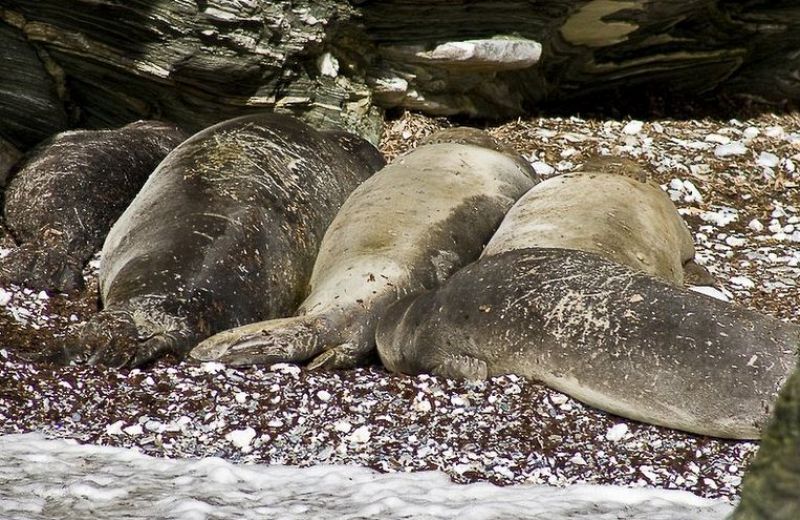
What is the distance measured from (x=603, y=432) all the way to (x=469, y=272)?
44.3 inches

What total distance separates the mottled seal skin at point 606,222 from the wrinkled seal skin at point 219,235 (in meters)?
1.09

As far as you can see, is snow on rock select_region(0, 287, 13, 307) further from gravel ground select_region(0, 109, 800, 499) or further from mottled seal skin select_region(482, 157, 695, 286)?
mottled seal skin select_region(482, 157, 695, 286)

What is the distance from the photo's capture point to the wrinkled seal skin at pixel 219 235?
232 inches

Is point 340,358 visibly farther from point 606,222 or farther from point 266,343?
point 606,222

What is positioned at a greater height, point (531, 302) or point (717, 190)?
point (531, 302)

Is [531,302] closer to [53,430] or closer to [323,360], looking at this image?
[323,360]

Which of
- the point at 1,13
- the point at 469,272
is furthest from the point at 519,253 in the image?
the point at 1,13

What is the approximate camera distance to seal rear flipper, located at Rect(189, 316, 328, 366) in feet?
19.0

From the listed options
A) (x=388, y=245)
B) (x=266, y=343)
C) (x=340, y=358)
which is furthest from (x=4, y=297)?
(x=388, y=245)

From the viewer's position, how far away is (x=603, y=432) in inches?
204

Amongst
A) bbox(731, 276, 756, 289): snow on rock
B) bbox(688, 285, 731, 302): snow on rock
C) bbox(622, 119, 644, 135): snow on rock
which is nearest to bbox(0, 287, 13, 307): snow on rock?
bbox(688, 285, 731, 302): snow on rock

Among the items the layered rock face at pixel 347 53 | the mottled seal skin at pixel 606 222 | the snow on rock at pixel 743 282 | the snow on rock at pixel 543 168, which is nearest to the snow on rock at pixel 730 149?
the layered rock face at pixel 347 53

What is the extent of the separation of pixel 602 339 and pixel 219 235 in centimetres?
210

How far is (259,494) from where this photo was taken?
4.42 metres
